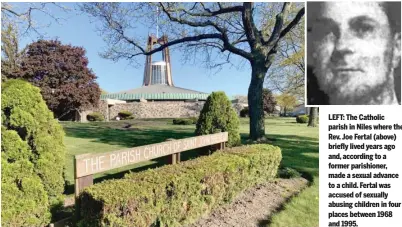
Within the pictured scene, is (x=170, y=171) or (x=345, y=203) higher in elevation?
(x=170, y=171)

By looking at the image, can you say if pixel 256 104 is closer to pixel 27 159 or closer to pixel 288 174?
pixel 288 174

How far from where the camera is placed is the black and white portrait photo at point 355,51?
3697 millimetres

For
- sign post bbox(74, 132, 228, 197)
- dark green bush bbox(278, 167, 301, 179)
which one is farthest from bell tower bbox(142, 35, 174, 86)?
sign post bbox(74, 132, 228, 197)

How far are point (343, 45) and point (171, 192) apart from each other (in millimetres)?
2816

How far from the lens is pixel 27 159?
300 centimetres

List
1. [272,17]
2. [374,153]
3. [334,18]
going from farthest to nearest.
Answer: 1. [272,17]
2. [334,18]
3. [374,153]

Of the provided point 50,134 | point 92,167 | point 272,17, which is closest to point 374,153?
point 92,167

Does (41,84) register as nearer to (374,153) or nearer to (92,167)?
(92,167)

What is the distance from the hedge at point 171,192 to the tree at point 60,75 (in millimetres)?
21324

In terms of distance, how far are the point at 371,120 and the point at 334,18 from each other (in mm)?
1340

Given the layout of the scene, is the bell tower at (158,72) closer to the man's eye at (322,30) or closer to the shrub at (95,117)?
the shrub at (95,117)

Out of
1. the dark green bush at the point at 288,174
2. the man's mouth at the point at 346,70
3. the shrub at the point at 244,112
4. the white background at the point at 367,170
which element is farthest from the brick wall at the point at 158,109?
the white background at the point at 367,170

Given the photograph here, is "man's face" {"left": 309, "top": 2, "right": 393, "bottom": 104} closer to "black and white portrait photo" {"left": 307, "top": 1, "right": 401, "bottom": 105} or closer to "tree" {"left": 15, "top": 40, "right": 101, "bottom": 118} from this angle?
"black and white portrait photo" {"left": 307, "top": 1, "right": 401, "bottom": 105}

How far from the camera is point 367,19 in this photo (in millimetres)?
3686
